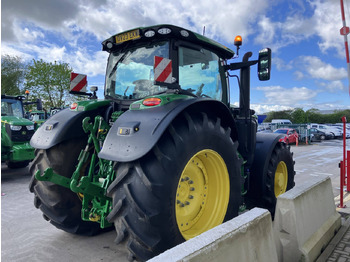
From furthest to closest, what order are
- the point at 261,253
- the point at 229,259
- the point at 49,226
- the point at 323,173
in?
the point at 323,173 < the point at 49,226 < the point at 261,253 < the point at 229,259

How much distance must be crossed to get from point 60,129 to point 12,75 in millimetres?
33162

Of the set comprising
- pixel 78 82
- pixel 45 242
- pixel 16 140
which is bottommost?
pixel 45 242

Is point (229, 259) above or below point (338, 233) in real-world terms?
above

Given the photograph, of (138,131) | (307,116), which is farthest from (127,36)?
(307,116)

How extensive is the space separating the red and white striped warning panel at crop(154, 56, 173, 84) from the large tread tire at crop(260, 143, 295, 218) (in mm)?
2398

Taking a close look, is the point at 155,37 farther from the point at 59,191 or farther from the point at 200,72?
the point at 59,191

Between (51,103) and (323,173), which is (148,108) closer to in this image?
(323,173)

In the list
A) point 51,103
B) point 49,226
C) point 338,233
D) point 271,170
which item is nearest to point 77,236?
point 49,226

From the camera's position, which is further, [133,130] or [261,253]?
[133,130]

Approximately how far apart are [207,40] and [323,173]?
7181mm

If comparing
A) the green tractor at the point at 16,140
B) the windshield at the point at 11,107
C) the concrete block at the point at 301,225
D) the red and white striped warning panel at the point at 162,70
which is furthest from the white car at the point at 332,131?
the red and white striped warning panel at the point at 162,70

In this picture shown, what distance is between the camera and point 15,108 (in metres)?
9.11

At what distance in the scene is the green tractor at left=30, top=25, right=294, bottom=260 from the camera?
2.19 m

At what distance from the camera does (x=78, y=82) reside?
380cm
